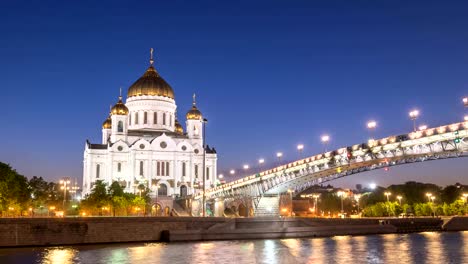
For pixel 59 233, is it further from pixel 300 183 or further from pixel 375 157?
pixel 300 183

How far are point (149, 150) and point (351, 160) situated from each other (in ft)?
165

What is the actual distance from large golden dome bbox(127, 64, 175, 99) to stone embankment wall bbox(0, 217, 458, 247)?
190 ft

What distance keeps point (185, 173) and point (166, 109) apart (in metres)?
14.2

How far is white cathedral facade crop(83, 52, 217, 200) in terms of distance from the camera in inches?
4409

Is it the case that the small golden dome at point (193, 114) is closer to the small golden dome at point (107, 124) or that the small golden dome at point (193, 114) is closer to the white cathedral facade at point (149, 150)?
the white cathedral facade at point (149, 150)

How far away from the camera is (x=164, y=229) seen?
190ft

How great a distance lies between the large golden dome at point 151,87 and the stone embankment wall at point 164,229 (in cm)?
5800

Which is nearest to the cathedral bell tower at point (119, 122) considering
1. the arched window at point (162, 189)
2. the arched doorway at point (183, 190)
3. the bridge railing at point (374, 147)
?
the arched window at point (162, 189)

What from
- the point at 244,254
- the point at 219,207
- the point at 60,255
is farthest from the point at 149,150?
the point at 244,254

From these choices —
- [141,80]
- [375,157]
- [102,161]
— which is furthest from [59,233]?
[141,80]

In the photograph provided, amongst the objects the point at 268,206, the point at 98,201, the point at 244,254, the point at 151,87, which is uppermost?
the point at 151,87

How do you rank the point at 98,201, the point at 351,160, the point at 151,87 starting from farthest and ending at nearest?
the point at 151,87, the point at 98,201, the point at 351,160

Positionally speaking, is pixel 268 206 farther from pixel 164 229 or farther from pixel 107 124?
pixel 107 124

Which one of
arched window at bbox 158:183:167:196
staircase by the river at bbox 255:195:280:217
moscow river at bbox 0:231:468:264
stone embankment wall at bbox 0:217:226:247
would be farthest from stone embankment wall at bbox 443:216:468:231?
arched window at bbox 158:183:167:196
